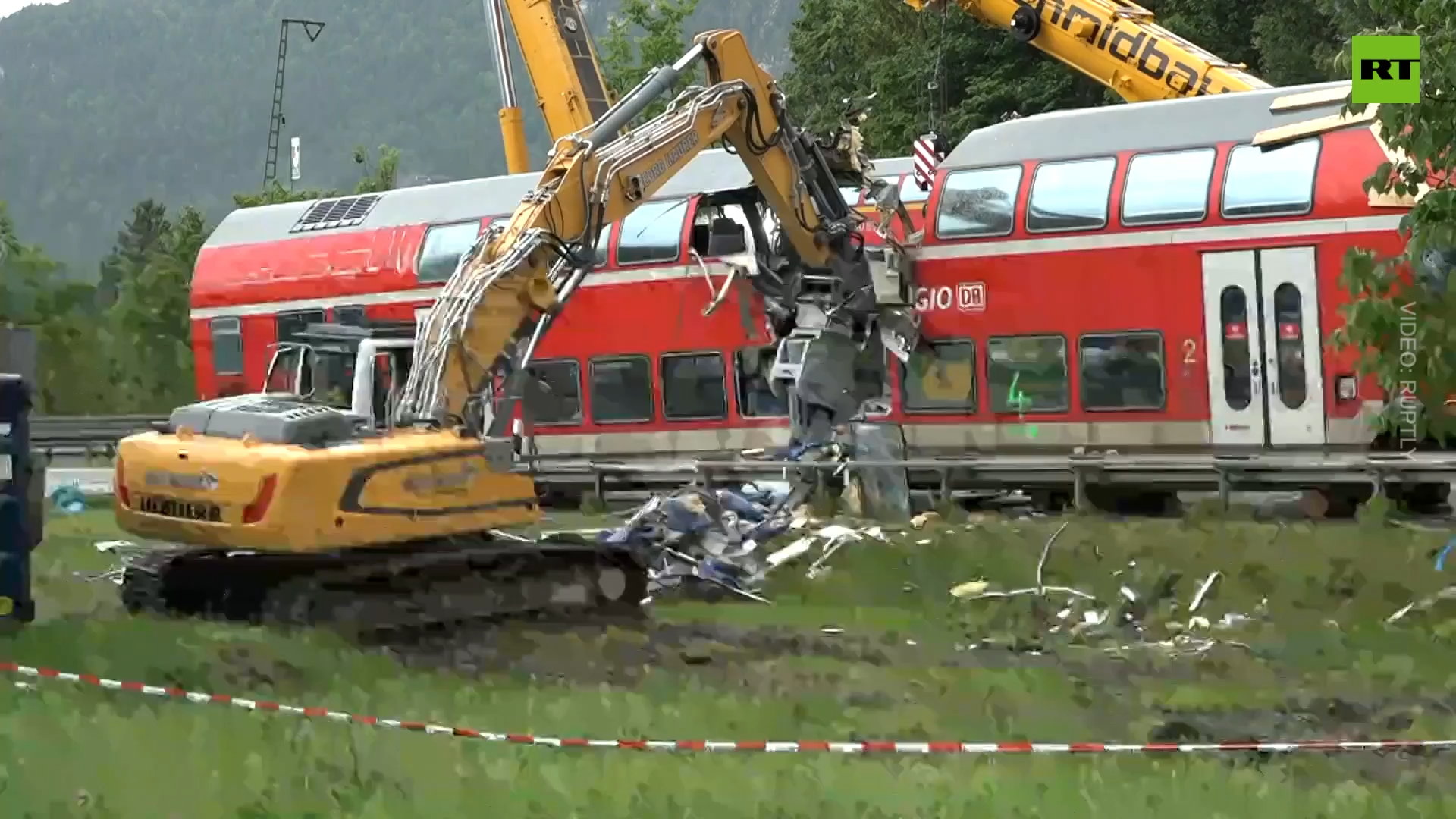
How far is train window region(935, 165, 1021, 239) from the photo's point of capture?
23375mm

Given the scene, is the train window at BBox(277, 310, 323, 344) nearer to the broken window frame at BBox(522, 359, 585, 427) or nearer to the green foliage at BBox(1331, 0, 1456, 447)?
the broken window frame at BBox(522, 359, 585, 427)

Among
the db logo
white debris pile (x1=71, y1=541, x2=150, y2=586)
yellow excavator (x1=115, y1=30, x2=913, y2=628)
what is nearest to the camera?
yellow excavator (x1=115, y1=30, x2=913, y2=628)

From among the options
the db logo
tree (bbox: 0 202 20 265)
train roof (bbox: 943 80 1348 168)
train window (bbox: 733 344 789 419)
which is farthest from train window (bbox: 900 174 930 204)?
tree (bbox: 0 202 20 265)

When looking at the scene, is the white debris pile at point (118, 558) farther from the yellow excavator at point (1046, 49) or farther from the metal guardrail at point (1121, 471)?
the yellow excavator at point (1046, 49)

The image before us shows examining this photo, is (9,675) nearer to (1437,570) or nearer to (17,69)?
(1437,570)

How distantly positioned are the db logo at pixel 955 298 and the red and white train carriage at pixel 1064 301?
0.03 meters

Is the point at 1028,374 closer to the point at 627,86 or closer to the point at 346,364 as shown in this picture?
the point at 346,364

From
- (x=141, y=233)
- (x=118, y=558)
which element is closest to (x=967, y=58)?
(x=118, y=558)

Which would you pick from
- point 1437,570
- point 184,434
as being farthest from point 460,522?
point 1437,570

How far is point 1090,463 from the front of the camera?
21.1 metres

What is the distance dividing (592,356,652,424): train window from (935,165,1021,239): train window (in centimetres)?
482

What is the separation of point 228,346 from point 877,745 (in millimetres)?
24195

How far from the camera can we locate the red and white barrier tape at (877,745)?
29.2 ft

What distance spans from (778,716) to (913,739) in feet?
2.80
